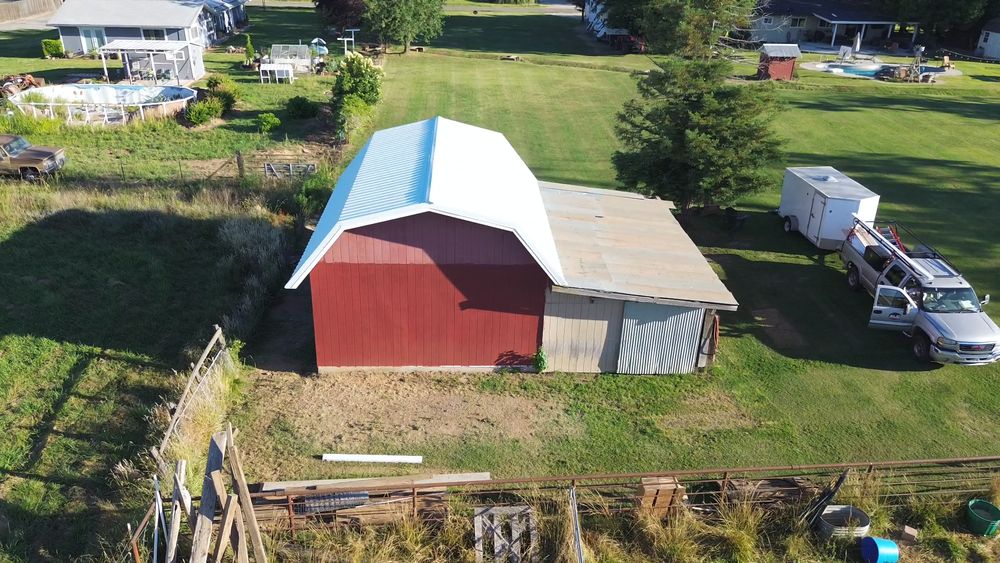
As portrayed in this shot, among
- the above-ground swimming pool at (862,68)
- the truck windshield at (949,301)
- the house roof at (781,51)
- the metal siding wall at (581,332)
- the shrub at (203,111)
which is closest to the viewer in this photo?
the metal siding wall at (581,332)

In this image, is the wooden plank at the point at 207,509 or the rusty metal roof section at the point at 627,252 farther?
the rusty metal roof section at the point at 627,252

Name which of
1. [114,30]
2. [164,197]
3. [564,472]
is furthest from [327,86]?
[564,472]

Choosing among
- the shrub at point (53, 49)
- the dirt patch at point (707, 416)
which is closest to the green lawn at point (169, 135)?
the shrub at point (53, 49)

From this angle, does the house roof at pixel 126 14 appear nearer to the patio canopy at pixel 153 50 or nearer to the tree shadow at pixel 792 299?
the patio canopy at pixel 153 50

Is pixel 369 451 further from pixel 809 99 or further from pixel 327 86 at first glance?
pixel 809 99

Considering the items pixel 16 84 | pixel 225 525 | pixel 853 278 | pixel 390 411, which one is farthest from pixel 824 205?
pixel 16 84

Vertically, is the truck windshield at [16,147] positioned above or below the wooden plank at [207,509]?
above
